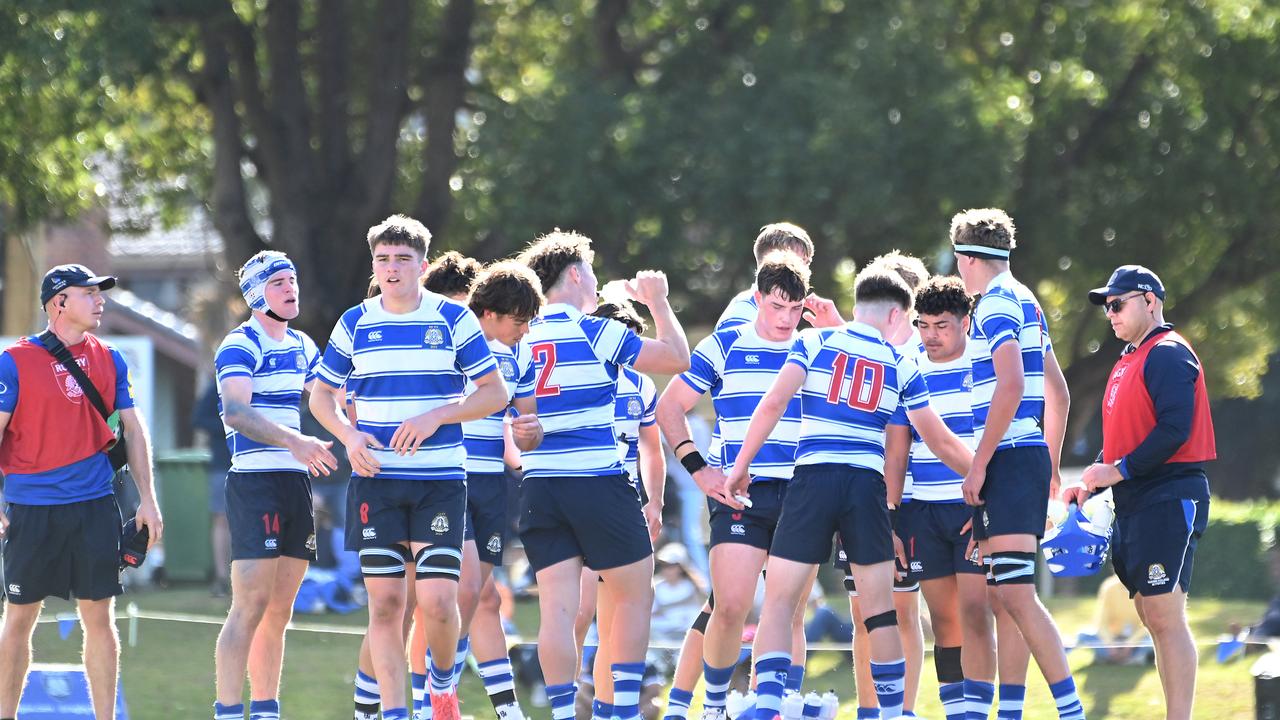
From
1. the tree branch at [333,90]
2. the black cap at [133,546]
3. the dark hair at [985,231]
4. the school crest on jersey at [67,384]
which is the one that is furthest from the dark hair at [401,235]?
A: the tree branch at [333,90]

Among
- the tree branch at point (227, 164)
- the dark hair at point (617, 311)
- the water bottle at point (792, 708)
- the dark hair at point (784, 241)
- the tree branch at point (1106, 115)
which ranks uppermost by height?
the tree branch at point (1106, 115)

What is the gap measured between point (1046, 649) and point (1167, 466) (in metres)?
1.05

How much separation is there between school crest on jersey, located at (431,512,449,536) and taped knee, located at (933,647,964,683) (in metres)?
2.46

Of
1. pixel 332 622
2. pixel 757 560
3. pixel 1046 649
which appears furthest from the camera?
pixel 332 622

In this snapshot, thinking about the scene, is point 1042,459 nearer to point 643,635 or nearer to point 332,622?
point 643,635

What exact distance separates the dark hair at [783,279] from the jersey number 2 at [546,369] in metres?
1.08

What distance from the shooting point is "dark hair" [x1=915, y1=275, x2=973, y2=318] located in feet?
24.1

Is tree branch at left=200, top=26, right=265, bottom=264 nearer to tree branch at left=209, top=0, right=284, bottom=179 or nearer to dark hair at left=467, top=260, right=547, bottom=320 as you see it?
tree branch at left=209, top=0, right=284, bottom=179

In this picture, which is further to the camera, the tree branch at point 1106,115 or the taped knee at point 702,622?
the tree branch at point 1106,115

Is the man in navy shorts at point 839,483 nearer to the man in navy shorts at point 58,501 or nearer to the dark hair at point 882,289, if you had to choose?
the dark hair at point 882,289

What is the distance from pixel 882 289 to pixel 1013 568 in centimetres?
136

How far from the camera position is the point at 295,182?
1798cm

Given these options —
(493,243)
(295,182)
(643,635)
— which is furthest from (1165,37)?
(643,635)

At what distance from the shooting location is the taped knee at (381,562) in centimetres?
679
